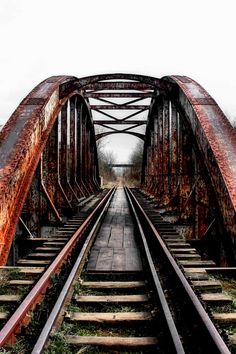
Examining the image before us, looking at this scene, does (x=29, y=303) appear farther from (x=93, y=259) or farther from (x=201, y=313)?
(x=93, y=259)

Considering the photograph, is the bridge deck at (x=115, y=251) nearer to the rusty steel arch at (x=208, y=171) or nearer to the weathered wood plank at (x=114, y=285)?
the weathered wood plank at (x=114, y=285)

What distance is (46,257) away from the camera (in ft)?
16.0

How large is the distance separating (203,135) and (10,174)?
294 cm

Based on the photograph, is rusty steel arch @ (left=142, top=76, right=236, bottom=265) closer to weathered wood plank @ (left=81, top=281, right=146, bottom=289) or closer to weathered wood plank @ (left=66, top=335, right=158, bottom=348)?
weathered wood plank @ (left=81, top=281, right=146, bottom=289)

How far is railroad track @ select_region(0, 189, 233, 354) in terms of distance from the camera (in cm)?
247

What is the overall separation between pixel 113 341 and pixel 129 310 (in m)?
0.69

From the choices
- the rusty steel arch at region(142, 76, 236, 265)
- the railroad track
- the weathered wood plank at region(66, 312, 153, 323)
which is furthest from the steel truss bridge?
the weathered wood plank at region(66, 312, 153, 323)

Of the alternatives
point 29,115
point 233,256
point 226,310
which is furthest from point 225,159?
point 29,115

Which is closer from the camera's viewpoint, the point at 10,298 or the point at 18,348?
the point at 18,348

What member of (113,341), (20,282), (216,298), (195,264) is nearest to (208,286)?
(216,298)

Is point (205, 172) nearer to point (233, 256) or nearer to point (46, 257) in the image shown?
point (233, 256)

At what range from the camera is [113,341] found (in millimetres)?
2537

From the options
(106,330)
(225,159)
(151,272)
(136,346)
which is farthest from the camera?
(225,159)

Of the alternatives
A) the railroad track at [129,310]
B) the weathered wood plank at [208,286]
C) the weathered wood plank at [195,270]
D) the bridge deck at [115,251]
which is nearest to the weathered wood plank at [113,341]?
the railroad track at [129,310]
